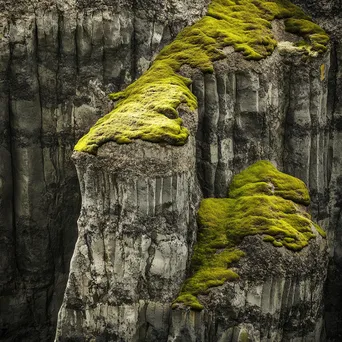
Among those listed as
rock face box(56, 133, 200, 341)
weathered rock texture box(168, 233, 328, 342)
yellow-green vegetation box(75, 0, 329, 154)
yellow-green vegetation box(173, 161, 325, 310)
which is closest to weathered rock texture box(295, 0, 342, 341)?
yellow-green vegetation box(75, 0, 329, 154)

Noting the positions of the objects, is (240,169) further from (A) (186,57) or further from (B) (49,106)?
(B) (49,106)

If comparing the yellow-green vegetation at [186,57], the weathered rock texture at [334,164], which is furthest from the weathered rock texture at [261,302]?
the weathered rock texture at [334,164]

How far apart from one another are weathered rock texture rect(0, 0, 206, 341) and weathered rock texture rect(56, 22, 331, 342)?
319cm

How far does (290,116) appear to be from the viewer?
94.0ft

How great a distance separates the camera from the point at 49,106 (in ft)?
91.4

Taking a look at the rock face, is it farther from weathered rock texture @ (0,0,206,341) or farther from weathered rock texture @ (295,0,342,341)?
weathered rock texture @ (295,0,342,341)

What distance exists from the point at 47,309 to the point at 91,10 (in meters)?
11.8

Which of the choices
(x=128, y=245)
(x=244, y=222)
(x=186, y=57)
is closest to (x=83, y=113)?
(x=186, y=57)

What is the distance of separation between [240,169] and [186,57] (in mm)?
4593

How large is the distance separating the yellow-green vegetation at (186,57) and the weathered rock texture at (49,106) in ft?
3.52

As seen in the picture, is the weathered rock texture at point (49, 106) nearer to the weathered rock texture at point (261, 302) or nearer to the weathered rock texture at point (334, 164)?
the weathered rock texture at point (334, 164)

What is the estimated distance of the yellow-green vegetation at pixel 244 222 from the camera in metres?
23.5

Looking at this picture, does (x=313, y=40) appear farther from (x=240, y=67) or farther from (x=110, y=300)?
(x=110, y=300)

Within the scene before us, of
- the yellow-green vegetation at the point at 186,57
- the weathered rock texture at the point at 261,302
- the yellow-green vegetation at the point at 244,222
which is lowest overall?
the weathered rock texture at the point at 261,302
